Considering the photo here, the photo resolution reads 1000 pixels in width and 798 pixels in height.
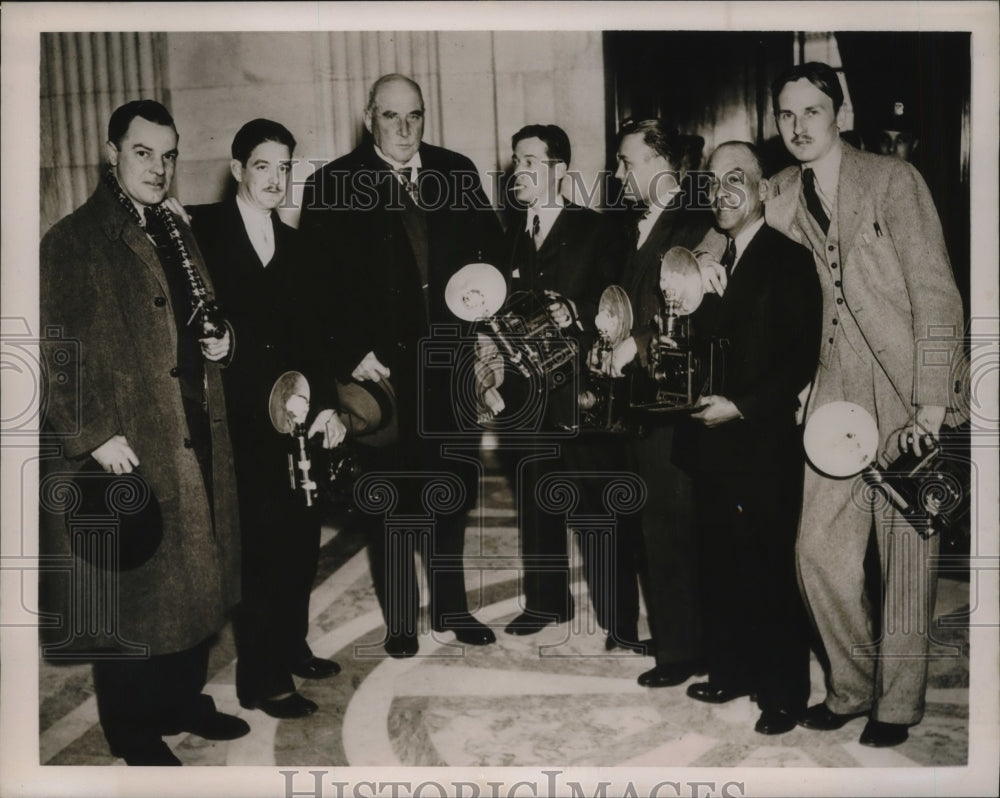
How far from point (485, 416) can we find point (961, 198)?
1.64m

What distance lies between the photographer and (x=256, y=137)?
3.16m

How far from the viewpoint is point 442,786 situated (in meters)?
3.19

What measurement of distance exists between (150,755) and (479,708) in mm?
1024

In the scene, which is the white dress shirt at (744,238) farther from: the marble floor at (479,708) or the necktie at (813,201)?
the marble floor at (479,708)

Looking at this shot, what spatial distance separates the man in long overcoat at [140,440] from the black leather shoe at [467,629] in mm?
659

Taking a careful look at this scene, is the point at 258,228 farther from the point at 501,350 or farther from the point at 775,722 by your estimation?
the point at 775,722

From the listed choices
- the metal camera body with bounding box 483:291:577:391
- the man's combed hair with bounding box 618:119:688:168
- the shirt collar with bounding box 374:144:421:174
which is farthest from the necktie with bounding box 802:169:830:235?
the shirt collar with bounding box 374:144:421:174

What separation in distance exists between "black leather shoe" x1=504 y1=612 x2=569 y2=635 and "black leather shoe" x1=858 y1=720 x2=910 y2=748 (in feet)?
3.27

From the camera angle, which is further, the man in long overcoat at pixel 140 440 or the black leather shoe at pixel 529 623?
the black leather shoe at pixel 529 623

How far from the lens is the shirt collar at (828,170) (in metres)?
3.17

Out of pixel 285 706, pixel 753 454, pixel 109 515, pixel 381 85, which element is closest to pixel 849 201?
pixel 753 454

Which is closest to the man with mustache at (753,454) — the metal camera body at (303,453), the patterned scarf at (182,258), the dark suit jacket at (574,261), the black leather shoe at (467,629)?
the dark suit jacket at (574,261)

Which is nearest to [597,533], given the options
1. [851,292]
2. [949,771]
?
[851,292]

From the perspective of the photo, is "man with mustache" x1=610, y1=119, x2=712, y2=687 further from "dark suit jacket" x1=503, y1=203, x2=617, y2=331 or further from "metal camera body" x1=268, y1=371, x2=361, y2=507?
"metal camera body" x1=268, y1=371, x2=361, y2=507
